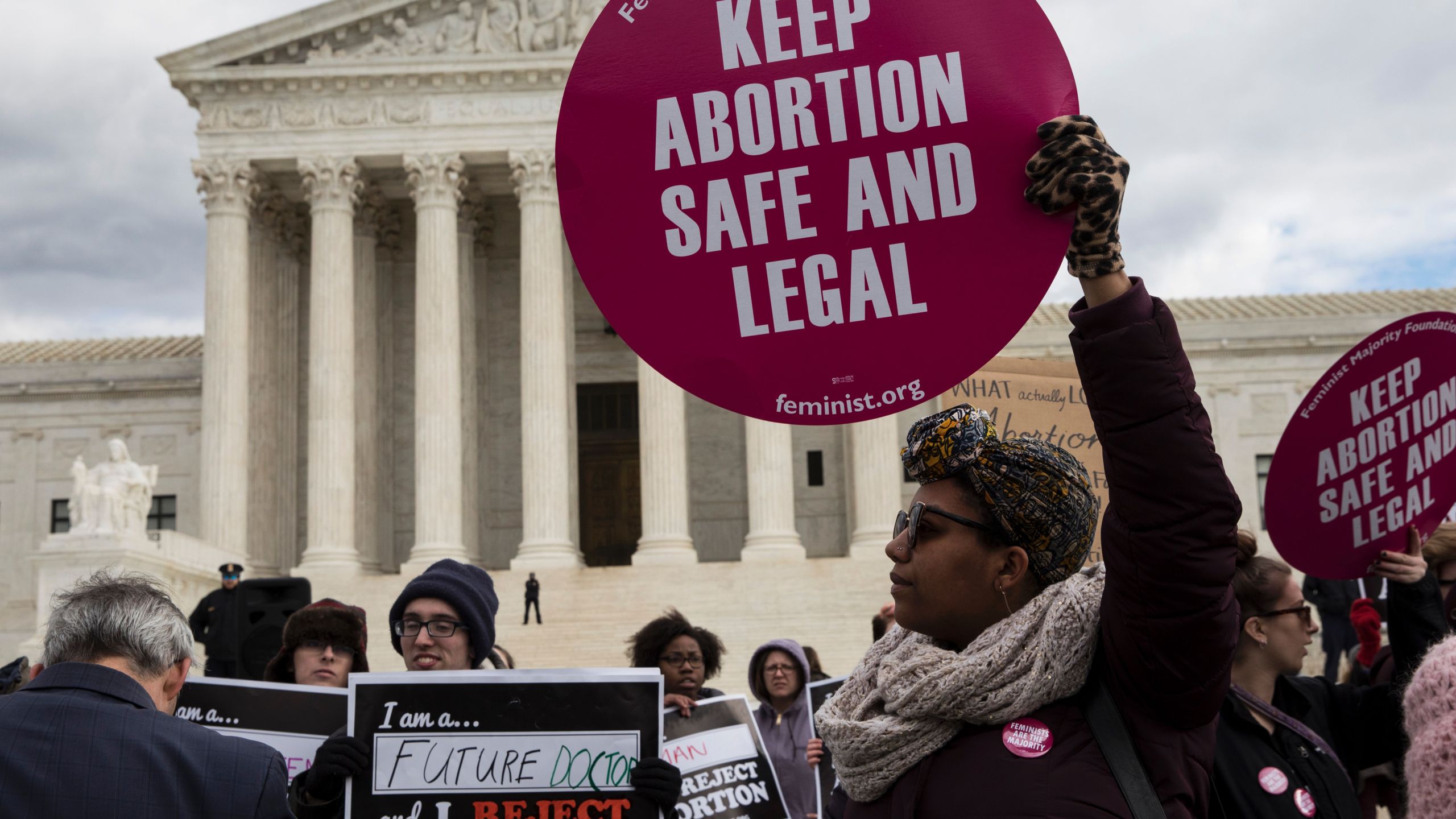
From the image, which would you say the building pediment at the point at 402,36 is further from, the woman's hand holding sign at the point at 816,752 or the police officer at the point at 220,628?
the woman's hand holding sign at the point at 816,752

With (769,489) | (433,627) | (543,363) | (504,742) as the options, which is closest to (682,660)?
(433,627)

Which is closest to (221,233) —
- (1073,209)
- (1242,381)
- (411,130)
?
(411,130)

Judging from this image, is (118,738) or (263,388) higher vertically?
(263,388)

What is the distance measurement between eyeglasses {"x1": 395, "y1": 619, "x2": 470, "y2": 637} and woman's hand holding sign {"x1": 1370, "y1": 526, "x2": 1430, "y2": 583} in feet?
12.5

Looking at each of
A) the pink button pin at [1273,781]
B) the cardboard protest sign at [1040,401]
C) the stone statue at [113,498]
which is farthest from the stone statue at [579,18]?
the pink button pin at [1273,781]

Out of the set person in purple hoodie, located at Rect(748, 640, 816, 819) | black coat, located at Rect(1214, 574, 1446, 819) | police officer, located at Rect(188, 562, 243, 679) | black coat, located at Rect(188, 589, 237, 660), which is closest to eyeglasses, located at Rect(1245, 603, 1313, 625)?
black coat, located at Rect(1214, 574, 1446, 819)

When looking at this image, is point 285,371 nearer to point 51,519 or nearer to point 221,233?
point 221,233

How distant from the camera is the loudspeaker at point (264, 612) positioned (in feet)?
38.2

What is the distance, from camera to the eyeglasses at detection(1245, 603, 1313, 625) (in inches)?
202

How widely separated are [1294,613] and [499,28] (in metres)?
37.9

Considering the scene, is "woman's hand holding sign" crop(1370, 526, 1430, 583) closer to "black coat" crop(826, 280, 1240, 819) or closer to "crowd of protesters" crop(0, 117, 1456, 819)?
"crowd of protesters" crop(0, 117, 1456, 819)

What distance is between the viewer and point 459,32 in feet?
132

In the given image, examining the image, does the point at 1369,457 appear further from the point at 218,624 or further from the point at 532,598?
the point at 532,598

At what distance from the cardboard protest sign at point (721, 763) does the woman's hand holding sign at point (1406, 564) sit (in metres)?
2.80
